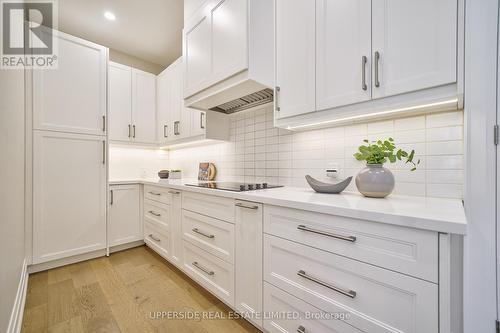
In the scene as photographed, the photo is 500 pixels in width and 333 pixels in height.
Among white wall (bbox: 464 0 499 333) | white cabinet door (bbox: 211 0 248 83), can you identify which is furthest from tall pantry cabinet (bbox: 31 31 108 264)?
white wall (bbox: 464 0 499 333)

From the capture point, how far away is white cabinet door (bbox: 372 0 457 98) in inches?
34.8

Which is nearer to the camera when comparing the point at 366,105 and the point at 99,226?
the point at 366,105

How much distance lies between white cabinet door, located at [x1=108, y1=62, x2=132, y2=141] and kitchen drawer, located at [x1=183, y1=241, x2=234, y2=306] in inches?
69.3

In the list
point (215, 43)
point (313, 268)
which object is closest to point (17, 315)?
point (313, 268)

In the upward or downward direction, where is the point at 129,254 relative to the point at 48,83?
downward

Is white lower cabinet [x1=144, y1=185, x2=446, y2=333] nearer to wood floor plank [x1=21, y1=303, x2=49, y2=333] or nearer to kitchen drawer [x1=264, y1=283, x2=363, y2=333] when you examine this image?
kitchen drawer [x1=264, y1=283, x2=363, y2=333]

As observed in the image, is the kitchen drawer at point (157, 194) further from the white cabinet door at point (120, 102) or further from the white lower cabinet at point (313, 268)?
the white cabinet door at point (120, 102)

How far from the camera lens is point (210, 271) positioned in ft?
5.12

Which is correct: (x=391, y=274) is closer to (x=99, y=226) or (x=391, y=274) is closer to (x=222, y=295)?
(x=222, y=295)

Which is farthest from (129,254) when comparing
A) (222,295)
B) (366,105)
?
(366,105)

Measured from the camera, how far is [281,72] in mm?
1472

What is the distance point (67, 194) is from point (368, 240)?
2.68 m

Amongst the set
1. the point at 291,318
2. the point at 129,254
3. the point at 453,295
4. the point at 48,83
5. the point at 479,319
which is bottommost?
the point at 129,254

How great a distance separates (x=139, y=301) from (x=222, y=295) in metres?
0.66
